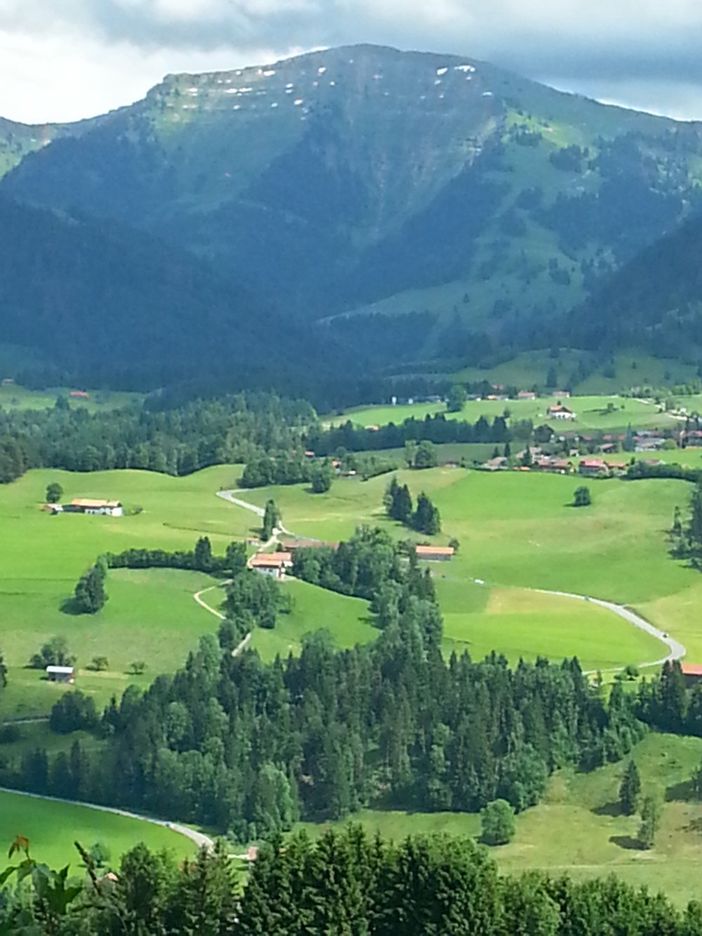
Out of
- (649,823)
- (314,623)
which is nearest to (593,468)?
(314,623)

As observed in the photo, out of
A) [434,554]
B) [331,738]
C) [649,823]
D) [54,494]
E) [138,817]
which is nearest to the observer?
[649,823]

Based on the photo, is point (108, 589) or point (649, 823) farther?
point (108, 589)

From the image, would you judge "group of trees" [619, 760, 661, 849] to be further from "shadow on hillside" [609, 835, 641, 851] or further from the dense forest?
the dense forest

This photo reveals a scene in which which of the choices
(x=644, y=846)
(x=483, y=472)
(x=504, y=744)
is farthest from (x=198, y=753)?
(x=483, y=472)

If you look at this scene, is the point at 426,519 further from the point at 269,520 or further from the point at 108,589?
the point at 108,589

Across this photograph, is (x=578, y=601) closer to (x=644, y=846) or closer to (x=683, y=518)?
(x=683, y=518)

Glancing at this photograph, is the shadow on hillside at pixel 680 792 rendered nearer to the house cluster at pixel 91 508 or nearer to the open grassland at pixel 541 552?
the open grassland at pixel 541 552

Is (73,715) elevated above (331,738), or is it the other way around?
(331,738)
